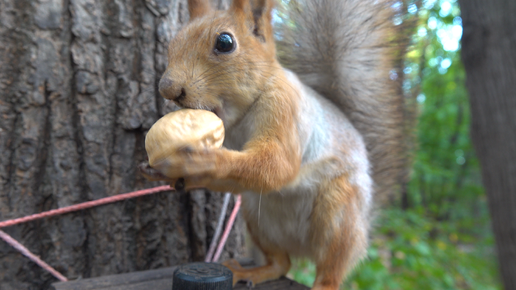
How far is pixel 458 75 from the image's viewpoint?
6090 mm

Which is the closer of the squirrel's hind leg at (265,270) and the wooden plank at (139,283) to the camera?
the wooden plank at (139,283)

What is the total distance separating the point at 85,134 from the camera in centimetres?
Answer: 117

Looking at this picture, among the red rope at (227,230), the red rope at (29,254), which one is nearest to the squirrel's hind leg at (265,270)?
the red rope at (227,230)

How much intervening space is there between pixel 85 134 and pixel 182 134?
0.65m

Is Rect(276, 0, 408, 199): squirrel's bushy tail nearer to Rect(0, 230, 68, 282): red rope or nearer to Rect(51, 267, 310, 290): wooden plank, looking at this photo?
Rect(51, 267, 310, 290): wooden plank

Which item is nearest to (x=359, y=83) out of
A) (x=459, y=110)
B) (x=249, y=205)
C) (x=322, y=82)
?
(x=322, y=82)

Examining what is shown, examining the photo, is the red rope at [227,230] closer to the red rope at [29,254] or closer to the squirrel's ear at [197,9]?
the red rope at [29,254]

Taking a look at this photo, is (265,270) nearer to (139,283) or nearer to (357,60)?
(139,283)

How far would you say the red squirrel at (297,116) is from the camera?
0.83 meters

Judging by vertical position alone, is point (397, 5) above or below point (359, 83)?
above

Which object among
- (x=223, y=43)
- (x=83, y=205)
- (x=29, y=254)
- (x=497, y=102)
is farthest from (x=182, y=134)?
(x=497, y=102)

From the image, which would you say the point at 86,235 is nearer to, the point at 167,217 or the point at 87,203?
the point at 87,203

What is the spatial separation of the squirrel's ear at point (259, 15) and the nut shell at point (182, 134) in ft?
1.11

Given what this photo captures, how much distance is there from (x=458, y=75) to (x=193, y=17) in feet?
20.6
